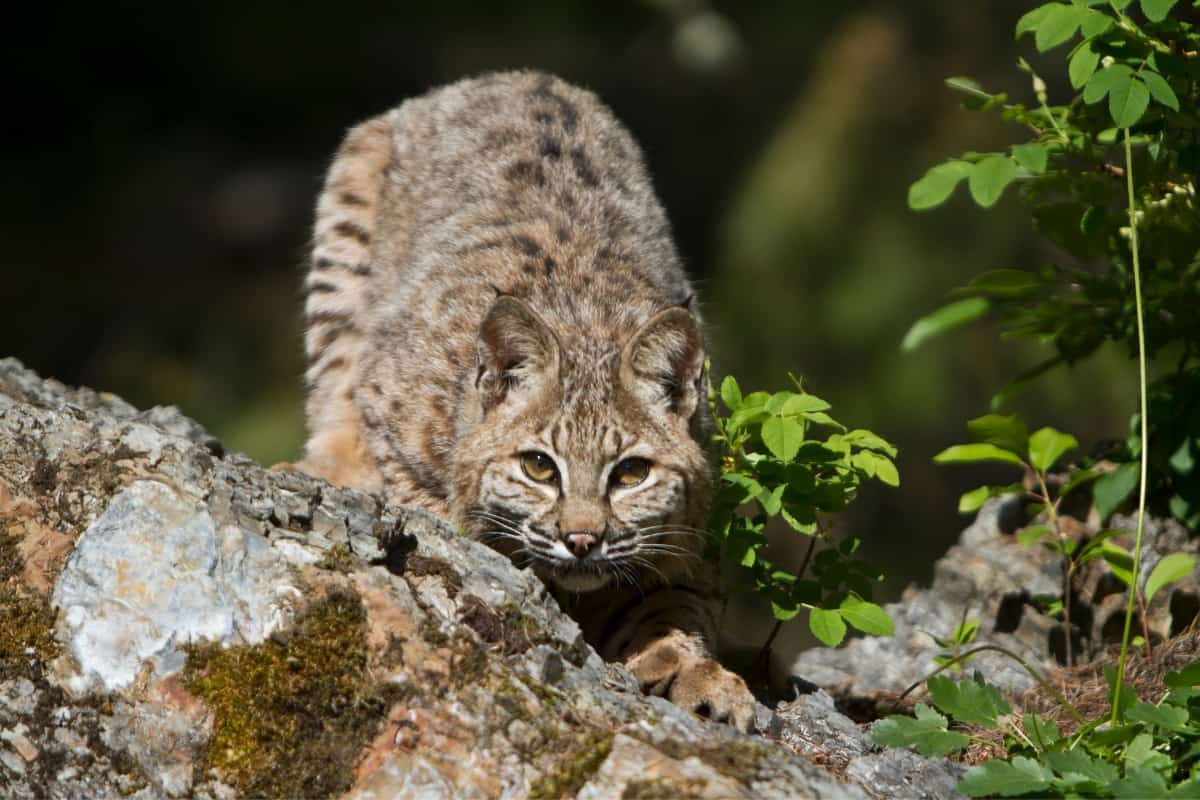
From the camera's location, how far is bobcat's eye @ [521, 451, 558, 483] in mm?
4125

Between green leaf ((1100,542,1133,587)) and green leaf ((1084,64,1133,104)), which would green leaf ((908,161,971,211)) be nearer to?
green leaf ((1084,64,1133,104))

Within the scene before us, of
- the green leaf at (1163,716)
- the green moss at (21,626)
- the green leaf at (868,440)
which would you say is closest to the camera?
the green moss at (21,626)

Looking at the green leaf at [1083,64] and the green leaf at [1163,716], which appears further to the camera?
the green leaf at [1083,64]

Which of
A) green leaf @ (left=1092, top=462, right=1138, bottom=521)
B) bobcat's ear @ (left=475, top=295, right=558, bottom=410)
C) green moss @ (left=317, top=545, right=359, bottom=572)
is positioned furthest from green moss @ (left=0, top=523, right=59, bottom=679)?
green leaf @ (left=1092, top=462, right=1138, bottom=521)

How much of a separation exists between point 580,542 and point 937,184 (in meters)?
1.26

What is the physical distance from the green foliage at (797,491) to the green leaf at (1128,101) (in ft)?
3.25

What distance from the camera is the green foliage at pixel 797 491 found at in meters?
3.93

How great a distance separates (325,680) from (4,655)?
0.60 meters

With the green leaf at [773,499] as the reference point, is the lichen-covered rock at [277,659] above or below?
below

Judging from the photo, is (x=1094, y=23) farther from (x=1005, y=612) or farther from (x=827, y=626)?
(x=1005, y=612)

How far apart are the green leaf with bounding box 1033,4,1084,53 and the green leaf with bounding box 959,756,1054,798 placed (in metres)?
1.69

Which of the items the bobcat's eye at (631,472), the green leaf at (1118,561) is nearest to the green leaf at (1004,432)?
the green leaf at (1118,561)

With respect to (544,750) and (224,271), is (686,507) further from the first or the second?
(224,271)

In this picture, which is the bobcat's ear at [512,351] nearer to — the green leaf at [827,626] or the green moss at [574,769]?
the green leaf at [827,626]
